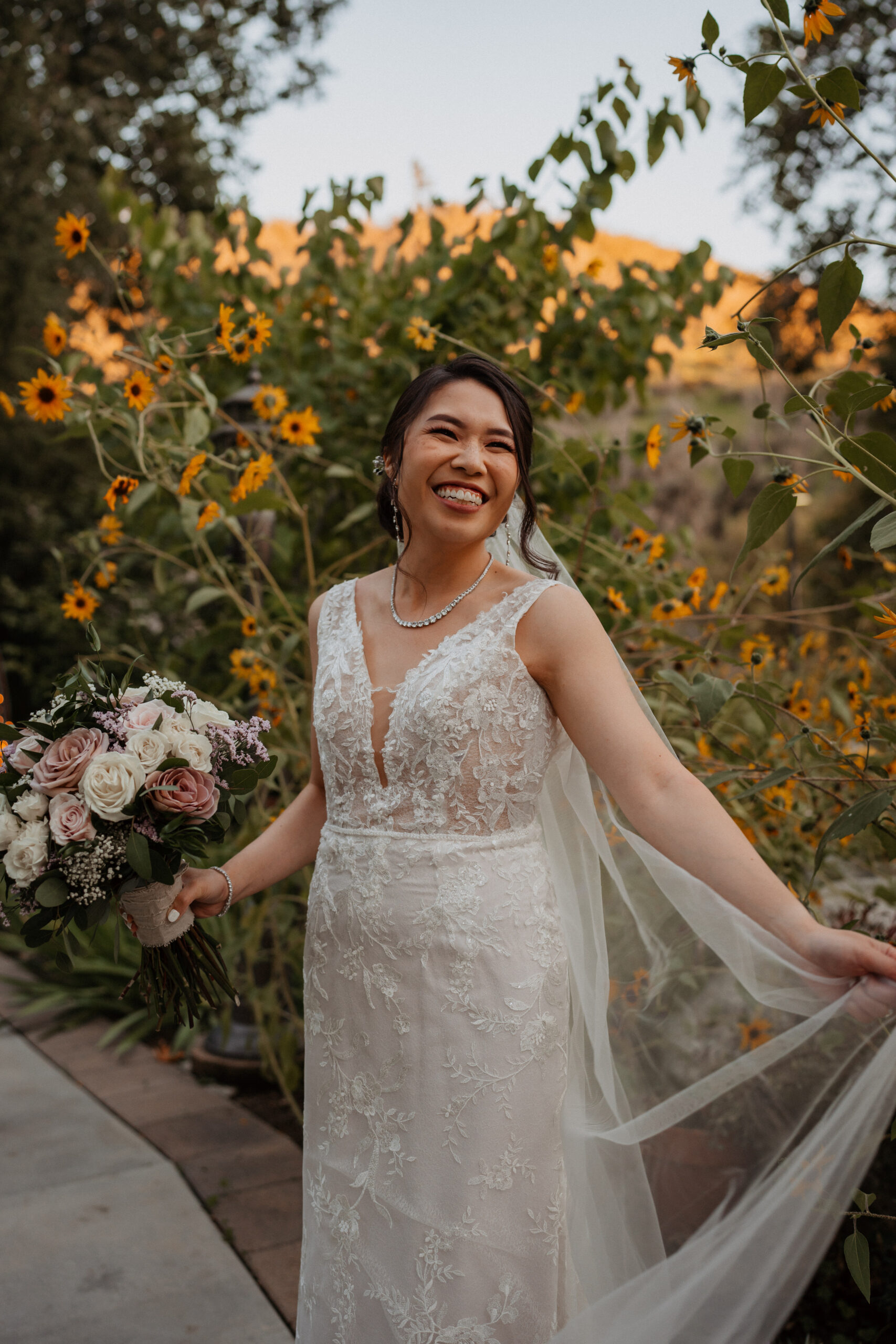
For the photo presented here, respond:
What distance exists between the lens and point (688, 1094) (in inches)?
61.6

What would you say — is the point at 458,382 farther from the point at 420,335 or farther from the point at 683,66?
the point at 420,335

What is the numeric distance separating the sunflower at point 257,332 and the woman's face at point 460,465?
3.37 feet

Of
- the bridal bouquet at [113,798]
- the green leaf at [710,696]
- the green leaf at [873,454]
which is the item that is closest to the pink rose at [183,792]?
the bridal bouquet at [113,798]

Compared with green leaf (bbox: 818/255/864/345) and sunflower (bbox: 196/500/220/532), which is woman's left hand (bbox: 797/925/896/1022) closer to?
green leaf (bbox: 818/255/864/345)

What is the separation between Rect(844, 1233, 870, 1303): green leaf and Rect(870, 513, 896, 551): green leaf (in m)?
0.90

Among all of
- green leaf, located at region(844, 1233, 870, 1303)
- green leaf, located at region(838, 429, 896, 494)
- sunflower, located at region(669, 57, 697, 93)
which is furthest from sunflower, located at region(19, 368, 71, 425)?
green leaf, located at region(844, 1233, 870, 1303)

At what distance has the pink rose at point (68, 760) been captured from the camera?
4.73 ft

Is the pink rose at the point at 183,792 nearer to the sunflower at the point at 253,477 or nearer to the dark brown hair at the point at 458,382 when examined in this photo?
the dark brown hair at the point at 458,382

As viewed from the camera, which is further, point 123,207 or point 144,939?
point 123,207

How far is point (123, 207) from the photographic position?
3381 millimetres

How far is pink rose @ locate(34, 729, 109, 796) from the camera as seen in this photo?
1.44 meters

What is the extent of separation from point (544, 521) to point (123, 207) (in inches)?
71.8

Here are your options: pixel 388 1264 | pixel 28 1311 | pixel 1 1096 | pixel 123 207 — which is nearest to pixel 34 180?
pixel 123 207

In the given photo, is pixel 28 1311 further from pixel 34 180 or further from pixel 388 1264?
pixel 34 180
